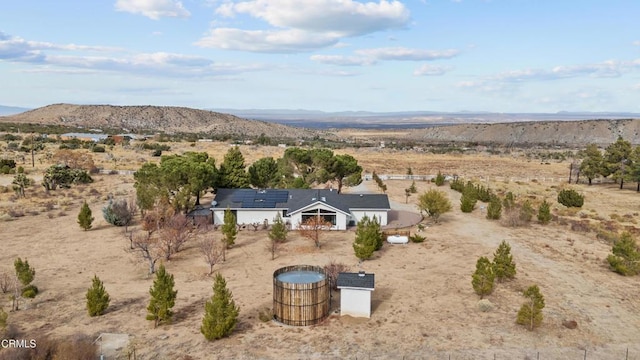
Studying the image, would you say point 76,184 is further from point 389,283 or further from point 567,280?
point 567,280

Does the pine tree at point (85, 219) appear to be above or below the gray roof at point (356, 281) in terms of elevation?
below

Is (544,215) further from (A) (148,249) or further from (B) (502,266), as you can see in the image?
(A) (148,249)

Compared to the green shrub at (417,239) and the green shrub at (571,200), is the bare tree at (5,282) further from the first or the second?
the green shrub at (571,200)

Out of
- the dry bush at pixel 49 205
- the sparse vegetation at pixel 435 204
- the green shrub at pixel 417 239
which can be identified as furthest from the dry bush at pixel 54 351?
the dry bush at pixel 49 205

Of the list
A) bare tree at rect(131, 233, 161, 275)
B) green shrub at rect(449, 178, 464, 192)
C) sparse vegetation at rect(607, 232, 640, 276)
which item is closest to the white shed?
bare tree at rect(131, 233, 161, 275)

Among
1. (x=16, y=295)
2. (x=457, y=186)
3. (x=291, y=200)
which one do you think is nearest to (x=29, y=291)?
(x=16, y=295)

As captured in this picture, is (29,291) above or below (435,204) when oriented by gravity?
below
